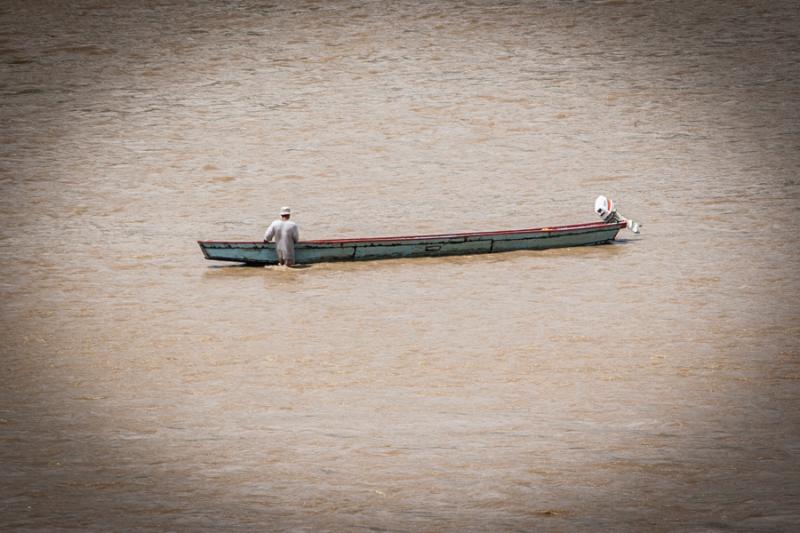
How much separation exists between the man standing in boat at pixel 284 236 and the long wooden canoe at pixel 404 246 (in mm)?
139

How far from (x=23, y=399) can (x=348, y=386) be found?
3557mm

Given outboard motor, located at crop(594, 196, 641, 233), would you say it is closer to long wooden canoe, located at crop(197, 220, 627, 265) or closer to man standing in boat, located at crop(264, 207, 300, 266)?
long wooden canoe, located at crop(197, 220, 627, 265)

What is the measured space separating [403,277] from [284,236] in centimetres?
213

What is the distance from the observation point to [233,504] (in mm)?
10273

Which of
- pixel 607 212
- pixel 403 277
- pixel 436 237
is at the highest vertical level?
pixel 607 212

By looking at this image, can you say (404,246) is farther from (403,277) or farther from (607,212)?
(607,212)

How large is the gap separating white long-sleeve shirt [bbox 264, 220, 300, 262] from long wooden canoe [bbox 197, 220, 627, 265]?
0.13 metres

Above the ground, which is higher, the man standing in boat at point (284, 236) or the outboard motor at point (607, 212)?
the outboard motor at point (607, 212)

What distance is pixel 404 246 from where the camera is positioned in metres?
21.4

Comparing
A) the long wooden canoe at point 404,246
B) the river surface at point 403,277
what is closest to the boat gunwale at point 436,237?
the long wooden canoe at point 404,246

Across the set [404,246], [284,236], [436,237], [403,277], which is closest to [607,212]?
[436,237]

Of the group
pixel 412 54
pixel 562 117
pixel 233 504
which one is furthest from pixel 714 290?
pixel 412 54

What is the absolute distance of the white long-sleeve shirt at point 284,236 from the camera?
20.7 metres

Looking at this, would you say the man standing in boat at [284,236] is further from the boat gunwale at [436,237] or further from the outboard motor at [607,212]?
the outboard motor at [607,212]
